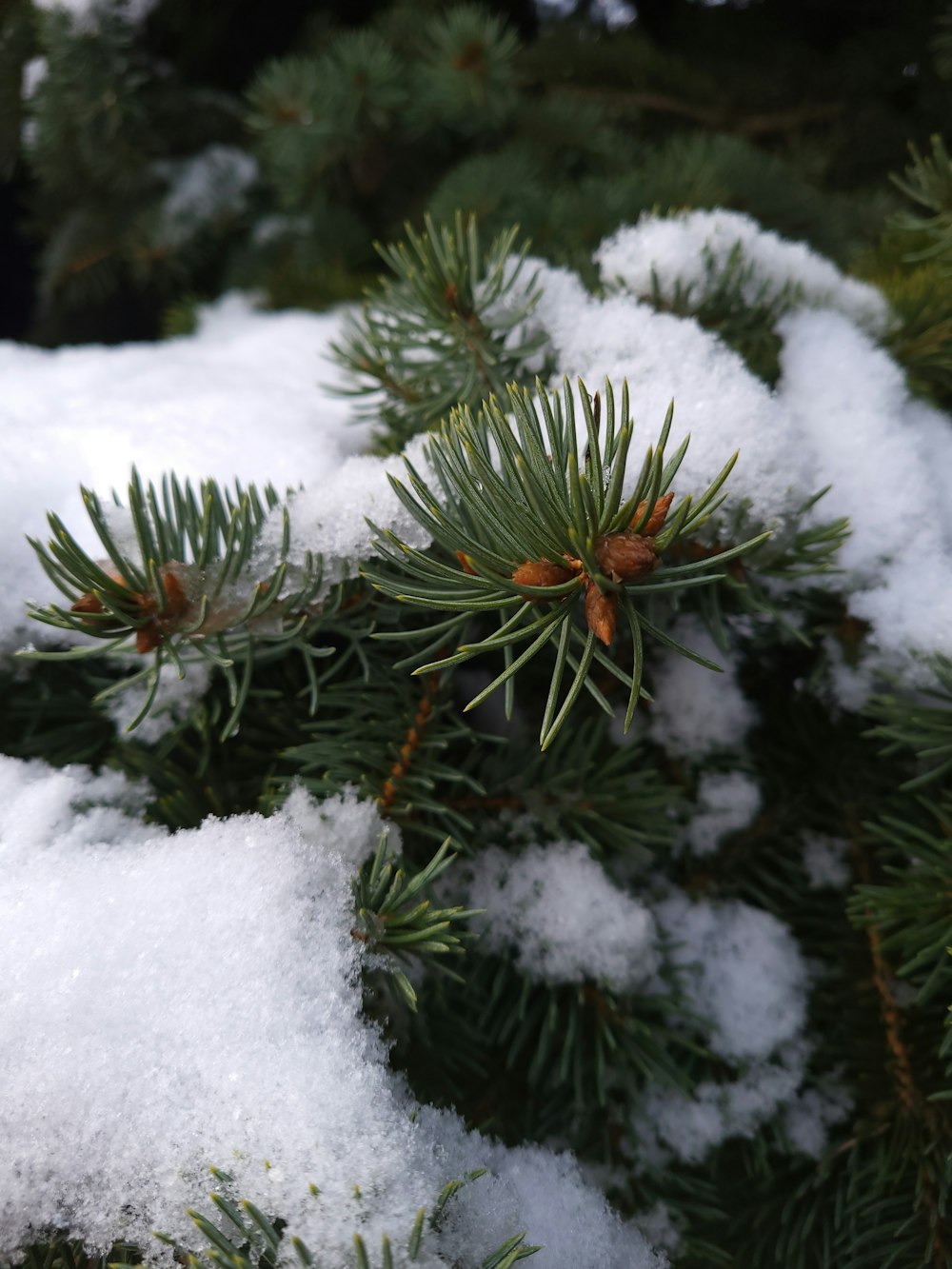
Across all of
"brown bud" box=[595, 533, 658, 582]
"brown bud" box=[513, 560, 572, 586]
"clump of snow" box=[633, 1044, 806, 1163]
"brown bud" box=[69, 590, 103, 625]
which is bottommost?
"clump of snow" box=[633, 1044, 806, 1163]

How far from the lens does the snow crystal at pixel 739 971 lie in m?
0.55

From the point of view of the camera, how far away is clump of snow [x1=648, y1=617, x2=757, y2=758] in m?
0.60

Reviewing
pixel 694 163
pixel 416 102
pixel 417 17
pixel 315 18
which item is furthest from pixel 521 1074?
pixel 315 18

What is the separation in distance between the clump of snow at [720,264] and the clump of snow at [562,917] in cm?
44

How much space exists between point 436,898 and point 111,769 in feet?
0.77

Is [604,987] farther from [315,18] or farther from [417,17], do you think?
[315,18]

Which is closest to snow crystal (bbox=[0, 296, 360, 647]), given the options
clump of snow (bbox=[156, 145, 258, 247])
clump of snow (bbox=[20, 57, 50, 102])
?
clump of snow (bbox=[156, 145, 258, 247])

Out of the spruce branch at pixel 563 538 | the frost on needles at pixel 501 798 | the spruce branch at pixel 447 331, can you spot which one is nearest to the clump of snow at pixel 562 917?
the frost on needles at pixel 501 798

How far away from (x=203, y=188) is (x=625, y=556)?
3.58 feet

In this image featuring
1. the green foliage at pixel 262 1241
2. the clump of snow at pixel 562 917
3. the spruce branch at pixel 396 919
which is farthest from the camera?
the clump of snow at pixel 562 917

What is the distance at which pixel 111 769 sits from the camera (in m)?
0.53

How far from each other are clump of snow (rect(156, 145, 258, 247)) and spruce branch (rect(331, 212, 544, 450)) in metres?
0.66

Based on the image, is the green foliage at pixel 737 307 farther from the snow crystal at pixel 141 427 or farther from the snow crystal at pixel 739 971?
the snow crystal at pixel 739 971

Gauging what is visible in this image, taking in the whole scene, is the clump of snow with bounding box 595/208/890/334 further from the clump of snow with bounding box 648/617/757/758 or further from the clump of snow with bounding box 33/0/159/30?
the clump of snow with bounding box 33/0/159/30
